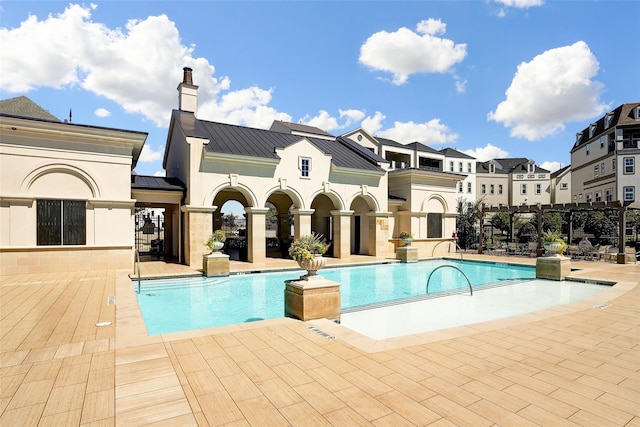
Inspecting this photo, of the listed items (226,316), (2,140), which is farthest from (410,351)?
(2,140)

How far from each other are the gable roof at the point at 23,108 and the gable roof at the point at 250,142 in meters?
12.0

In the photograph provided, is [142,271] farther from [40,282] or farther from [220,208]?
[220,208]

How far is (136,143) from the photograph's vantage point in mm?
14633

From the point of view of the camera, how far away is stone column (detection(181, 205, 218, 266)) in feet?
51.8

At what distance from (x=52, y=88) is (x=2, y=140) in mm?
3610

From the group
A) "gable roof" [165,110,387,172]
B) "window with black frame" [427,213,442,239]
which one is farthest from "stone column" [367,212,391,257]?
"window with black frame" [427,213,442,239]

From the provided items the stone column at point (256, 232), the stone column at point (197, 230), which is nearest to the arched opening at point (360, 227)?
the stone column at point (256, 232)

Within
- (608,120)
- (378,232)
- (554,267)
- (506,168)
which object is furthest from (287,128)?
(506,168)

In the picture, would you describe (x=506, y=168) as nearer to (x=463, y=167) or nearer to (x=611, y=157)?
(x=463, y=167)

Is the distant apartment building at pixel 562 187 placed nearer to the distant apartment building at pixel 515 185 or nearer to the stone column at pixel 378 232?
the distant apartment building at pixel 515 185

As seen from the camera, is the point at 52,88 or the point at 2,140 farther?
the point at 2,140

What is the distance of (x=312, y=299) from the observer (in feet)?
22.3

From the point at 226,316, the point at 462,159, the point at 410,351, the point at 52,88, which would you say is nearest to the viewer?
the point at 410,351

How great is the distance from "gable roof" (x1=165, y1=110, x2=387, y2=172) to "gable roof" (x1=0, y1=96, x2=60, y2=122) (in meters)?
12.0
